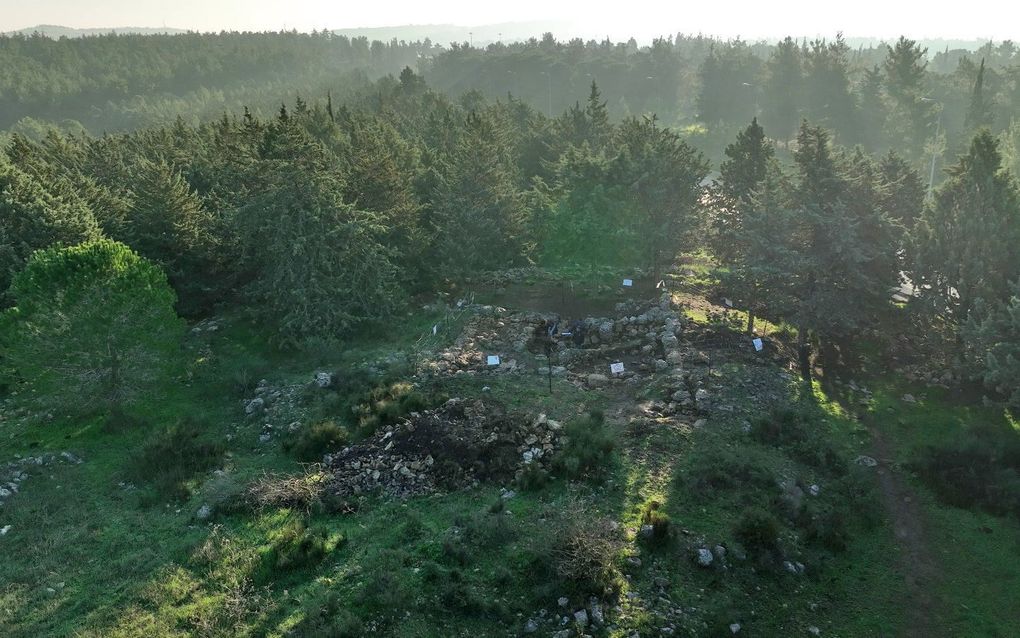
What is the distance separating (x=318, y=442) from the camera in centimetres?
2019

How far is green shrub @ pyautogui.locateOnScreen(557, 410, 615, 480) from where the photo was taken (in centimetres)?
1767

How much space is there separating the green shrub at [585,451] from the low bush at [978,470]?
9.90 m

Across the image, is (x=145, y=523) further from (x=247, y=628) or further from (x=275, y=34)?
Result: (x=275, y=34)

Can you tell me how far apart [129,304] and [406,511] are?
13.8 meters

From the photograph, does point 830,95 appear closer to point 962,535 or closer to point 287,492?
point 962,535

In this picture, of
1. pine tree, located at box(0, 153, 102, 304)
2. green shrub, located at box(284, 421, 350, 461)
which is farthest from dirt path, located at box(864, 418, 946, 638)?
pine tree, located at box(0, 153, 102, 304)

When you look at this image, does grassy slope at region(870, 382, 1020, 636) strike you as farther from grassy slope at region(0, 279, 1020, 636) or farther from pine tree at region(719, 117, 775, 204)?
pine tree at region(719, 117, 775, 204)

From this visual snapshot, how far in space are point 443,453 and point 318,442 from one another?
14.7 feet

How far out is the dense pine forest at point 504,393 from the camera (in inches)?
559

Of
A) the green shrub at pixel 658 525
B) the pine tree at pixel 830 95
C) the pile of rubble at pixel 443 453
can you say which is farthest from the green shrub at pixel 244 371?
the pine tree at pixel 830 95

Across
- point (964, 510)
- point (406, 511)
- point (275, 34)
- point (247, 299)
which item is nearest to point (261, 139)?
point (247, 299)

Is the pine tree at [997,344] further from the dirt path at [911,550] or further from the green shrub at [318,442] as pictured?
the green shrub at [318,442]

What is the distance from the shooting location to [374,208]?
3362 cm

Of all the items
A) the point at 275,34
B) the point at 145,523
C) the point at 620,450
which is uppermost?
the point at 275,34
